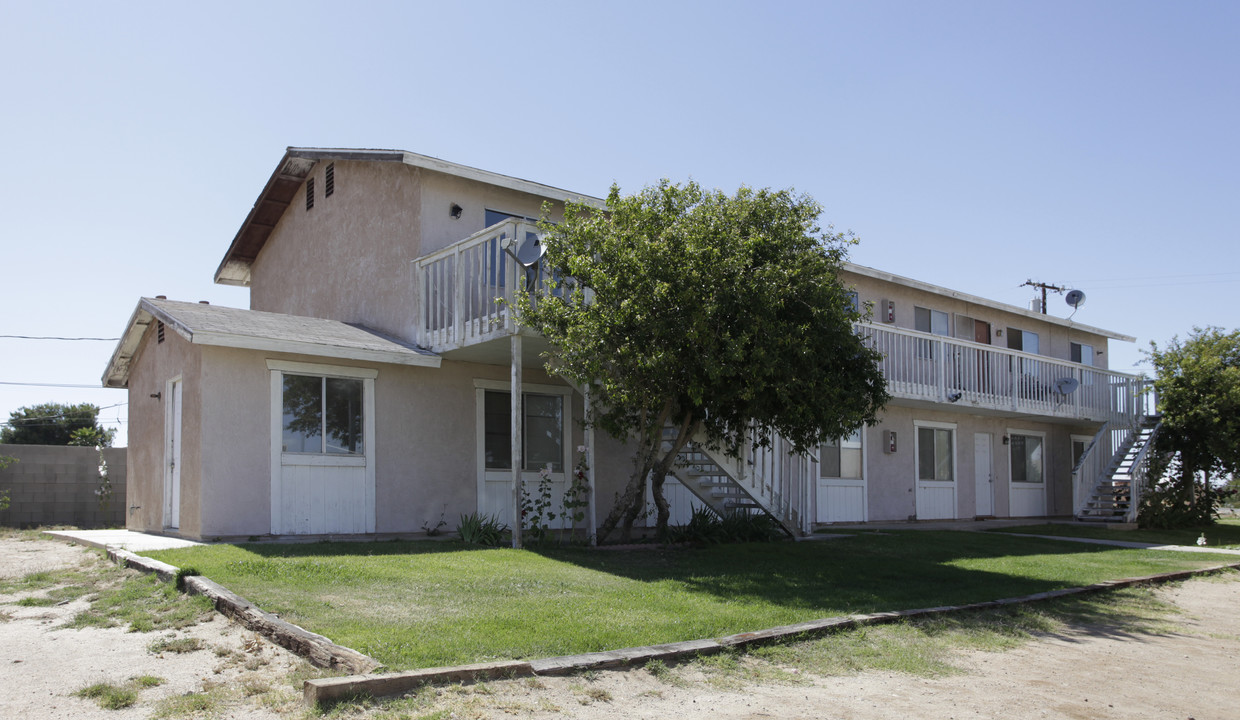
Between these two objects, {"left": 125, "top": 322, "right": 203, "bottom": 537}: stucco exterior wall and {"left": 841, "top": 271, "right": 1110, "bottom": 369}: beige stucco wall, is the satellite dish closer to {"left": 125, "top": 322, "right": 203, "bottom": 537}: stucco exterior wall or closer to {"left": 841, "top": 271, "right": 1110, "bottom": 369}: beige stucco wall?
{"left": 125, "top": 322, "right": 203, "bottom": 537}: stucco exterior wall

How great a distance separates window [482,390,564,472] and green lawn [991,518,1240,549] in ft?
29.2

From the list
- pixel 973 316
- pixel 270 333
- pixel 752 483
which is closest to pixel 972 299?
pixel 973 316

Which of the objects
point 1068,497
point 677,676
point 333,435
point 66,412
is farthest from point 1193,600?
point 66,412

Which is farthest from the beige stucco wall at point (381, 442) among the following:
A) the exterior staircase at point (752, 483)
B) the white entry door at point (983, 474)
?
the white entry door at point (983, 474)

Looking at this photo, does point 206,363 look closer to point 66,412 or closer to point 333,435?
point 333,435

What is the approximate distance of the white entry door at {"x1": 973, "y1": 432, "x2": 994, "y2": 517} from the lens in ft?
73.1

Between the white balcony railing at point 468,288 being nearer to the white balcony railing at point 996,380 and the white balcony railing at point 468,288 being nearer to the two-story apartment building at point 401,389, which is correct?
the two-story apartment building at point 401,389

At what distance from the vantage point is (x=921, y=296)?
869 inches

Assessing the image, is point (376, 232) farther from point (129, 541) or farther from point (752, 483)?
point (752, 483)

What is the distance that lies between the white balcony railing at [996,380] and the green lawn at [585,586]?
5095 mm

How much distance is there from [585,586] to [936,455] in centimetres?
1471

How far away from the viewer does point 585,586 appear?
28.7ft

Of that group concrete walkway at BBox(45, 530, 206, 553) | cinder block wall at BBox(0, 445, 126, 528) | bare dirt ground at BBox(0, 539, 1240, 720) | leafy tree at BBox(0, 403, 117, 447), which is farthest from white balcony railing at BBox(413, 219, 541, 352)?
leafy tree at BBox(0, 403, 117, 447)

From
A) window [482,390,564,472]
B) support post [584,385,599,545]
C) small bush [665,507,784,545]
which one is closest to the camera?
support post [584,385,599,545]
